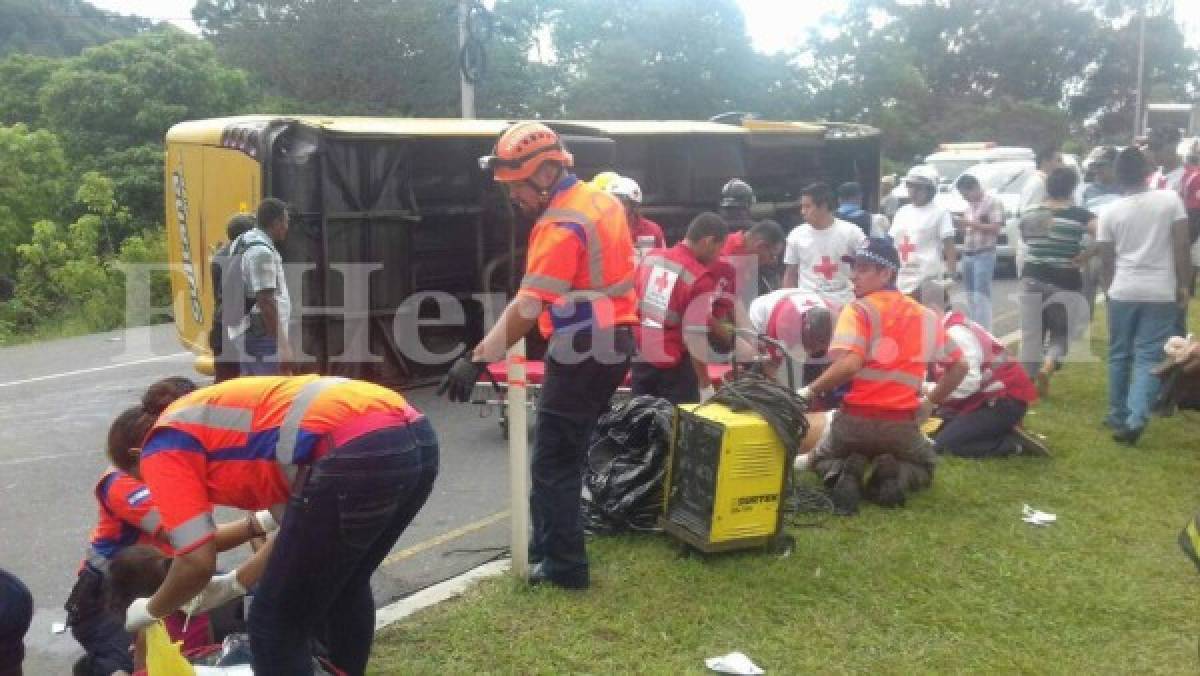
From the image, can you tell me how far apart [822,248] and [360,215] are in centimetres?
368

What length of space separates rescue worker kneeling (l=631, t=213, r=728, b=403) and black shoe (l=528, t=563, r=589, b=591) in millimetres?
1408

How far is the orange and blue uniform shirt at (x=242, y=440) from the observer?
9.41 ft

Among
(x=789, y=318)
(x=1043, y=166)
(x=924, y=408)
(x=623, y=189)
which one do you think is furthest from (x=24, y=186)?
(x=924, y=408)

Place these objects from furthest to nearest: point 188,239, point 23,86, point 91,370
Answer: point 23,86 → point 91,370 → point 188,239

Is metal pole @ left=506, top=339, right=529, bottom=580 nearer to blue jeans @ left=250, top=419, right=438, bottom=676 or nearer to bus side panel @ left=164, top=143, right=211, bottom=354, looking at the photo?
blue jeans @ left=250, top=419, right=438, bottom=676

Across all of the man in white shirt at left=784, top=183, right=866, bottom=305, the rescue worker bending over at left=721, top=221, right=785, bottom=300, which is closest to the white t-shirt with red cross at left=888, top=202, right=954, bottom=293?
the man in white shirt at left=784, top=183, right=866, bottom=305

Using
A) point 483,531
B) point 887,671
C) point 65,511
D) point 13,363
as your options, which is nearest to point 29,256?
point 13,363

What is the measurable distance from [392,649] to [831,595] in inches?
71.3

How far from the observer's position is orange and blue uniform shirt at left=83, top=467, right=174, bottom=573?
11.7ft

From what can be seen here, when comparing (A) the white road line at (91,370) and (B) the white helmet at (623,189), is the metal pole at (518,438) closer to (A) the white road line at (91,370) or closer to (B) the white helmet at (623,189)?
(B) the white helmet at (623,189)

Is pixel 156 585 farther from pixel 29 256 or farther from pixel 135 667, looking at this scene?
pixel 29 256

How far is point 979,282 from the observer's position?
9.63 meters

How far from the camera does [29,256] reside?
17922 millimetres

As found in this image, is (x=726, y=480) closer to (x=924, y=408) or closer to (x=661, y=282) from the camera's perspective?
Result: (x=661, y=282)
